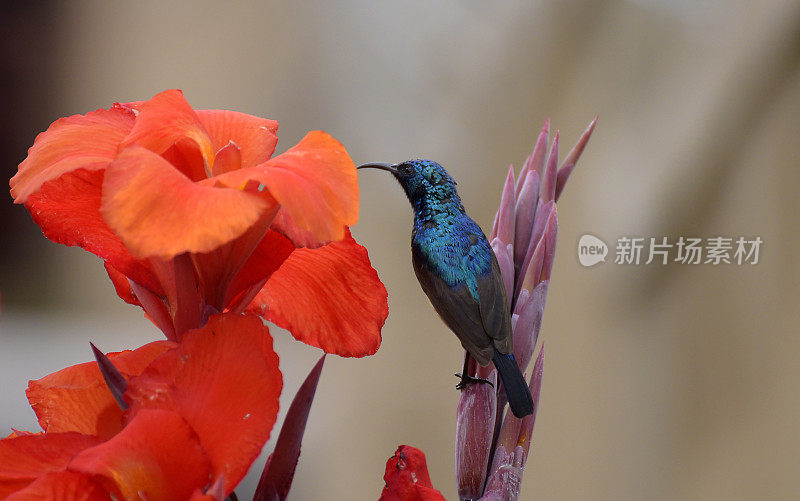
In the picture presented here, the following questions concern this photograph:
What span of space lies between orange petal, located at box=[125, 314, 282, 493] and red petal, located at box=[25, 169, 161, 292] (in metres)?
0.04

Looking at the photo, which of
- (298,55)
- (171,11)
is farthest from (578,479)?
(171,11)

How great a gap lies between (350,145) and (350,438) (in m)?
0.55

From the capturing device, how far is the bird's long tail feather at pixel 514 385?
0.66ft

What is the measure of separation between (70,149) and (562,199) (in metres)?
1.11

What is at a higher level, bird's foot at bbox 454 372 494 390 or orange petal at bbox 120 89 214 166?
orange petal at bbox 120 89 214 166

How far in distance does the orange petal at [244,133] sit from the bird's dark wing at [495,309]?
9cm

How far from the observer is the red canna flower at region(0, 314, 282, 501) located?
13cm

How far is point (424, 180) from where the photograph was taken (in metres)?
0.25
